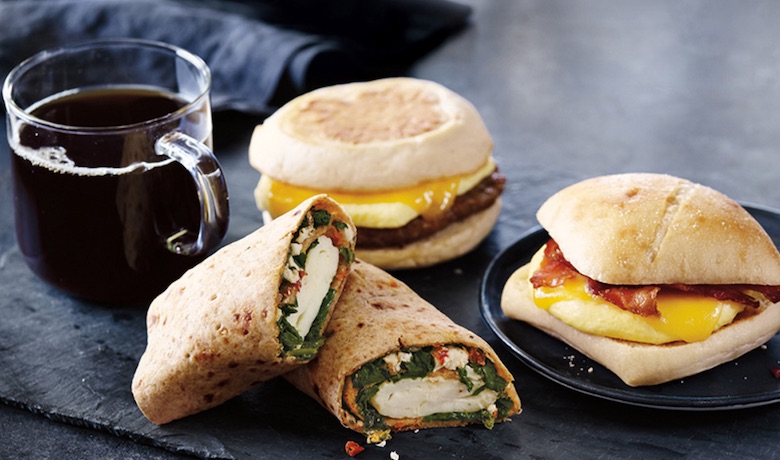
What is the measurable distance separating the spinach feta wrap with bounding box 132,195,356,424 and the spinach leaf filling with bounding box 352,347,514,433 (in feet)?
0.67

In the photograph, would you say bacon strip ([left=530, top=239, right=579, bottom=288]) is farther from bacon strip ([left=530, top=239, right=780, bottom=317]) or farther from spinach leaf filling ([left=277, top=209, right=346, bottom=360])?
spinach leaf filling ([left=277, top=209, right=346, bottom=360])

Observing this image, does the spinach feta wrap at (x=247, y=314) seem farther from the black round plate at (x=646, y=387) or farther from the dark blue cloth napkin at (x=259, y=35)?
the dark blue cloth napkin at (x=259, y=35)

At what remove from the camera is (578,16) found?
7555mm

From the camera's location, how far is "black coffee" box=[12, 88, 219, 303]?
154 inches

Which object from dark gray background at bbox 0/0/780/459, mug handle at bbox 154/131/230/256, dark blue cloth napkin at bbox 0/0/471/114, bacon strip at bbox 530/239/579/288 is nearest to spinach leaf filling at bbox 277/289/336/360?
dark gray background at bbox 0/0/780/459

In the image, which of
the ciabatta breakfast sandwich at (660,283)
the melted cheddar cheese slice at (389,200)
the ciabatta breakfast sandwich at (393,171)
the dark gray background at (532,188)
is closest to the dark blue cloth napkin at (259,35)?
the dark gray background at (532,188)

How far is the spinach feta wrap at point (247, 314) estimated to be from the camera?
130 inches

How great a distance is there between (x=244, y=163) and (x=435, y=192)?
149 cm

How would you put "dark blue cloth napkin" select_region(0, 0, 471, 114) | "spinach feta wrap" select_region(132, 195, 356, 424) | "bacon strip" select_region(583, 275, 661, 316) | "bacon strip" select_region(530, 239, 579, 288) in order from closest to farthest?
"spinach feta wrap" select_region(132, 195, 356, 424), "bacon strip" select_region(583, 275, 661, 316), "bacon strip" select_region(530, 239, 579, 288), "dark blue cloth napkin" select_region(0, 0, 471, 114)

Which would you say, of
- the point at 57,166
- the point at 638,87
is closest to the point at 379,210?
the point at 57,166

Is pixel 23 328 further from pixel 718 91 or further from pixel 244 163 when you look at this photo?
pixel 718 91

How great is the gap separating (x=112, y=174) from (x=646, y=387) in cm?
207

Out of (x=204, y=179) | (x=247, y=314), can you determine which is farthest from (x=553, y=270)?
(x=204, y=179)

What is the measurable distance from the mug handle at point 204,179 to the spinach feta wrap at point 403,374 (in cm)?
69
